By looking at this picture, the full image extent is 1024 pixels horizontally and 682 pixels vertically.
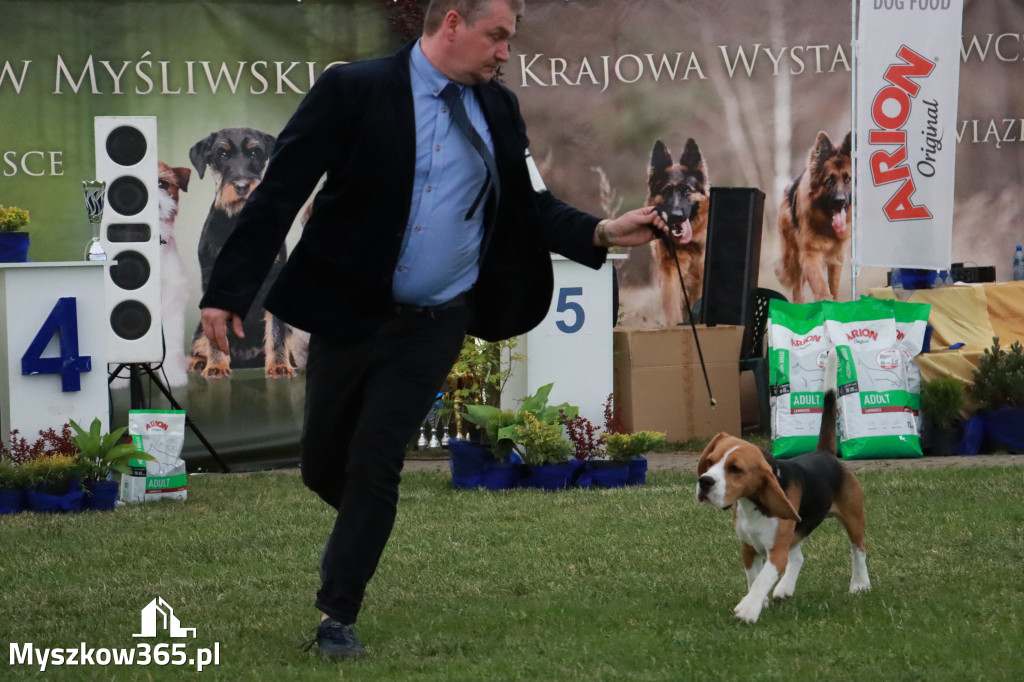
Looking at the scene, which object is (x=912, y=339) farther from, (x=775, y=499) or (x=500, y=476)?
(x=775, y=499)

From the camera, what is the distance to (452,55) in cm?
376

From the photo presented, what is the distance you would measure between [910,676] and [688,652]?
62 cm

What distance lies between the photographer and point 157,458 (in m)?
7.80

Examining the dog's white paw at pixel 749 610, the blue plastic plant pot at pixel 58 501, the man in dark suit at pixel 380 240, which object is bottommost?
the blue plastic plant pot at pixel 58 501

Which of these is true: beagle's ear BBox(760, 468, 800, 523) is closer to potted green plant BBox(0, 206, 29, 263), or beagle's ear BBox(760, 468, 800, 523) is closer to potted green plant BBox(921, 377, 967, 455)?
potted green plant BBox(921, 377, 967, 455)

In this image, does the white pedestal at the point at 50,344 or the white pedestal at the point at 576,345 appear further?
the white pedestal at the point at 576,345

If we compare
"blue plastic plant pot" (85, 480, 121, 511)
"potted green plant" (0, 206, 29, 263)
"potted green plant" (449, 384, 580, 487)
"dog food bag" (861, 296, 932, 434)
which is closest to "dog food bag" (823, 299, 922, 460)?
"dog food bag" (861, 296, 932, 434)

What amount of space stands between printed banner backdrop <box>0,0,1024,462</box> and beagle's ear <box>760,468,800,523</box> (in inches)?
232

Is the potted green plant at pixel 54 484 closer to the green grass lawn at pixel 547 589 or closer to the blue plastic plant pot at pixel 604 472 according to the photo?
the green grass lawn at pixel 547 589

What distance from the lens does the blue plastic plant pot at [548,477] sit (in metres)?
7.61

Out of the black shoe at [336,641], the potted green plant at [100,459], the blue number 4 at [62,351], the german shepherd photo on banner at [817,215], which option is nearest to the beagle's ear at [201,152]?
the blue number 4 at [62,351]

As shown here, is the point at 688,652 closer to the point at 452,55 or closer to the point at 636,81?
the point at 452,55

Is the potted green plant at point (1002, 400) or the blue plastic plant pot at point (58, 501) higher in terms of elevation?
the potted green plant at point (1002, 400)

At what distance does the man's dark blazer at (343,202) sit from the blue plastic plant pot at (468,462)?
3.87 m
